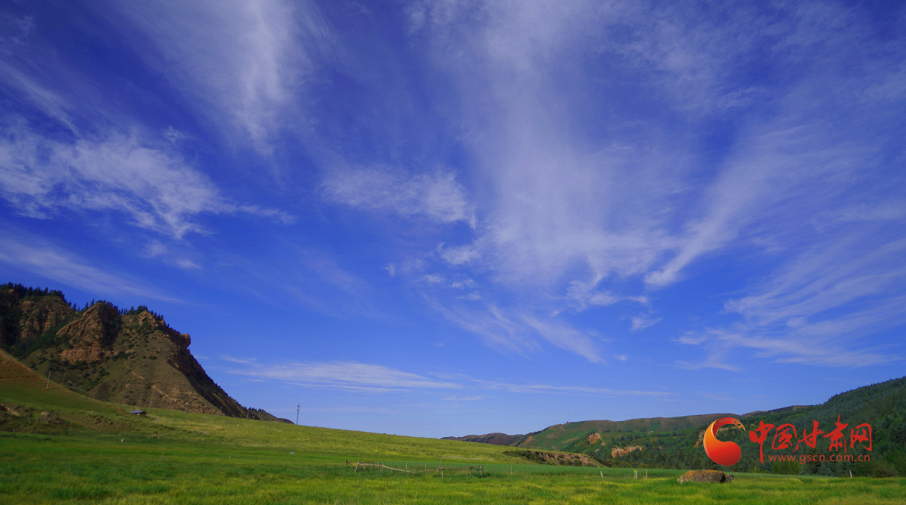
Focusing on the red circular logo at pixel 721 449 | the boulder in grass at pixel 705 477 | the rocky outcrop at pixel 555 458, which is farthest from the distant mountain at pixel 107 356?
the red circular logo at pixel 721 449

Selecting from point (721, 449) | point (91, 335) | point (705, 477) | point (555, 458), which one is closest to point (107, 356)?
point (91, 335)

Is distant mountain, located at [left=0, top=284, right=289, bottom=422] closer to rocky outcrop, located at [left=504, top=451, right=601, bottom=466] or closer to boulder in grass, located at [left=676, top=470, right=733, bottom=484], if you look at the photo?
rocky outcrop, located at [left=504, top=451, right=601, bottom=466]

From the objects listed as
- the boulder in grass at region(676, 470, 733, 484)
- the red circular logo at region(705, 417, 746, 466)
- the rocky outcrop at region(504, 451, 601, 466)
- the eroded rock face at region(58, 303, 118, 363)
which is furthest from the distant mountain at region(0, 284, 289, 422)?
the red circular logo at region(705, 417, 746, 466)

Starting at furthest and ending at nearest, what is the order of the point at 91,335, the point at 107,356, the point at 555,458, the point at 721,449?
the point at 91,335 → the point at 107,356 → the point at 555,458 → the point at 721,449

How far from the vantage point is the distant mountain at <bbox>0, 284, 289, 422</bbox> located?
15762 cm

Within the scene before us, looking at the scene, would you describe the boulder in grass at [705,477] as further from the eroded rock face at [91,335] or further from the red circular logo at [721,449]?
the eroded rock face at [91,335]

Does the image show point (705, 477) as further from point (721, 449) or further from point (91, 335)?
point (91, 335)

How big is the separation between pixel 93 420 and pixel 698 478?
121m

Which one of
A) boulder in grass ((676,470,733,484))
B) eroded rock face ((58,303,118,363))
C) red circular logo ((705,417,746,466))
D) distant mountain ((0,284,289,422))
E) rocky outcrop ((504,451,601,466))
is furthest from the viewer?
eroded rock face ((58,303,118,363))

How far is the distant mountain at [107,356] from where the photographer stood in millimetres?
157625

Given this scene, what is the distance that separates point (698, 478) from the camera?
A: 131ft

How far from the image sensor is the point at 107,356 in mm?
175250

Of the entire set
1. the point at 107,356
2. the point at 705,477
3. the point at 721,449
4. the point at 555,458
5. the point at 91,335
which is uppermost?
the point at 91,335

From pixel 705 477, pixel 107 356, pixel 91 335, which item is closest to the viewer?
pixel 705 477
